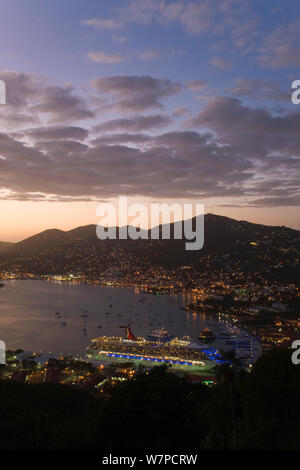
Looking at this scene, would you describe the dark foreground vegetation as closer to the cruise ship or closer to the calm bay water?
the cruise ship

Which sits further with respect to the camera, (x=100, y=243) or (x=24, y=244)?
(x=24, y=244)

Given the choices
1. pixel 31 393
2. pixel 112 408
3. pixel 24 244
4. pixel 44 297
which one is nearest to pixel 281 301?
pixel 44 297

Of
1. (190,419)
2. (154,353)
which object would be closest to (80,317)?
(154,353)

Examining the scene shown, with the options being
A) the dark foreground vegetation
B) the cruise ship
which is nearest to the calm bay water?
the cruise ship

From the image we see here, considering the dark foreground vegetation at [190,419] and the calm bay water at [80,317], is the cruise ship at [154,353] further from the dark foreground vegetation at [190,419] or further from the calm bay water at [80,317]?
the dark foreground vegetation at [190,419]

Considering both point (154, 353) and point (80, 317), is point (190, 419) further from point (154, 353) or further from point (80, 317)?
point (80, 317)

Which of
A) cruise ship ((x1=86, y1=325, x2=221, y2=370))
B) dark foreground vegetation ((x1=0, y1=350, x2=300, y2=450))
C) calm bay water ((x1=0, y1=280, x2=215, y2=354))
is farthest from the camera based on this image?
calm bay water ((x1=0, y1=280, x2=215, y2=354))
